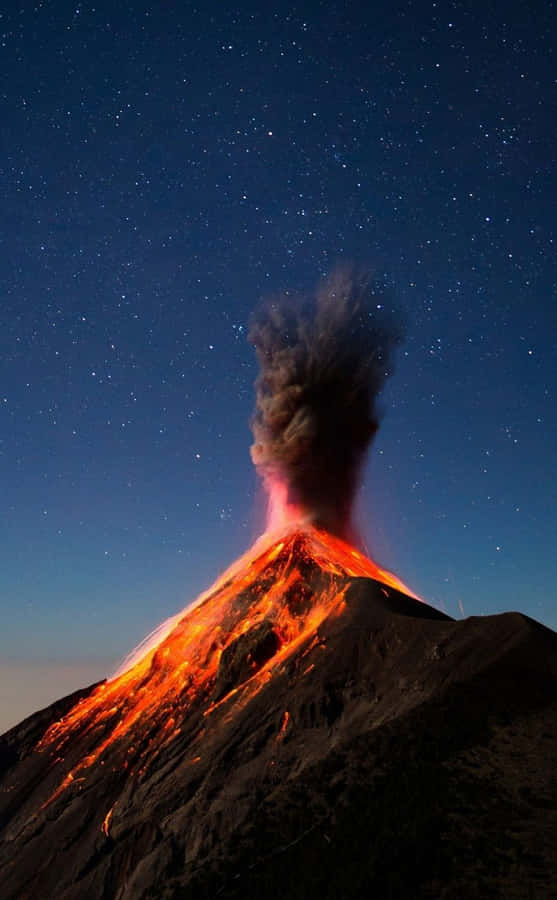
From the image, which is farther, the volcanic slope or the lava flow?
the lava flow

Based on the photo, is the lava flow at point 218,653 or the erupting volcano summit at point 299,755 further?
the lava flow at point 218,653

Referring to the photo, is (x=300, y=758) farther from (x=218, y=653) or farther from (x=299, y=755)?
(x=218, y=653)

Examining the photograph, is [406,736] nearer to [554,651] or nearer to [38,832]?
[554,651]

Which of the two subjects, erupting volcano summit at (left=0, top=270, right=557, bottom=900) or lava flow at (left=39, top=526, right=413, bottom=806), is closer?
erupting volcano summit at (left=0, top=270, right=557, bottom=900)
